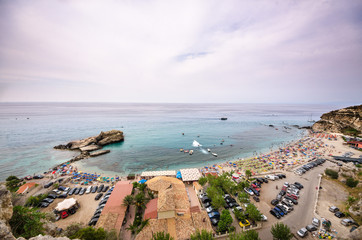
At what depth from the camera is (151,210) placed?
21.9 meters

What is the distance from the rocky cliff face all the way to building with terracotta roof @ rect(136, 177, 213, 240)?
9070 cm

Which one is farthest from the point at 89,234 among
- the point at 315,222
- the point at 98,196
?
the point at 315,222

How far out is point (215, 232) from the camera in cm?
1991

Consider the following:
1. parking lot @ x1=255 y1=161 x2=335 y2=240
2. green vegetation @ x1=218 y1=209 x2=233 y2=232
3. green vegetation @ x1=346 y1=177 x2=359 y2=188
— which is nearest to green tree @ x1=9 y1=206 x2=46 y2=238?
green vegetation @ x1=218 y1=209 x2=233 y2=232

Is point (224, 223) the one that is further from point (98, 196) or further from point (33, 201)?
point (33, 201)

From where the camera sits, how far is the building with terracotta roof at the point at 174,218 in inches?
739

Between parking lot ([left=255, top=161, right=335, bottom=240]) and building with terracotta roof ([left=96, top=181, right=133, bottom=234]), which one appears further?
parking lot ([left=255, top=161, right=335, bottom=240])

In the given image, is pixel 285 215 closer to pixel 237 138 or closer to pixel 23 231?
pixel 23 231

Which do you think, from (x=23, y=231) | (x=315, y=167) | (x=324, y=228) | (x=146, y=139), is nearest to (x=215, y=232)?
(x=324, y=228)

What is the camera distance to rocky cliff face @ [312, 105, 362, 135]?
64375 millimetres

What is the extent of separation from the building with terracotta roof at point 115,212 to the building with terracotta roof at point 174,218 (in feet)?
14.3

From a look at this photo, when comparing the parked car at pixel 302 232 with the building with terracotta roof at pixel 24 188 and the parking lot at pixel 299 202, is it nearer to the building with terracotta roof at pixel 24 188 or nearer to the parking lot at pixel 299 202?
the parking lot at pixel 299 202

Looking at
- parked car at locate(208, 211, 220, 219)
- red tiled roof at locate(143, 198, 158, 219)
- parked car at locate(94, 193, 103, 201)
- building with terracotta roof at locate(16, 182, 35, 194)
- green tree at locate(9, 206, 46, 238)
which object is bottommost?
parked car at locate(94, 193, 103, 201)

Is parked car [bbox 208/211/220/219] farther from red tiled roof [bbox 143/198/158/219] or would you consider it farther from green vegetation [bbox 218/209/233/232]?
red tiled roof [bbox 143/198/158/219]
